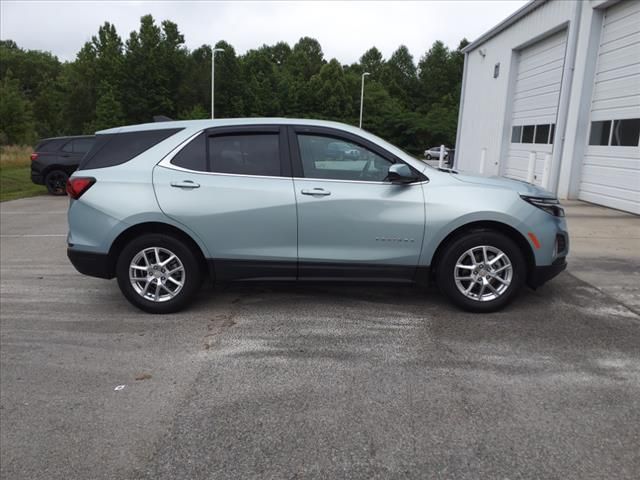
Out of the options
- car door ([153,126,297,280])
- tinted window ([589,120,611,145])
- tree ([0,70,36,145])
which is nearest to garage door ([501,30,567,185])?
tinted window ([589,120,611,145])

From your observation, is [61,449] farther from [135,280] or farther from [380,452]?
[135,280]

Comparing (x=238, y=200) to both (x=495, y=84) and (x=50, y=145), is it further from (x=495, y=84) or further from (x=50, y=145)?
(x=495, y=84)

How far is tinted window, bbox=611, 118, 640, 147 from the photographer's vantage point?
10.8 m

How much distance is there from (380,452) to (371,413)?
0.41 m

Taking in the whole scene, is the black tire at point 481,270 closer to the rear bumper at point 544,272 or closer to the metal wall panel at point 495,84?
the rear bumper at point 544,272

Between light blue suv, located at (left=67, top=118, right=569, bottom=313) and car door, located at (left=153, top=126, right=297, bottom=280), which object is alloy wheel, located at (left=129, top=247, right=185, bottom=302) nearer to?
light blue suv, located at (left=67, top=118, right=569, bottom=313)

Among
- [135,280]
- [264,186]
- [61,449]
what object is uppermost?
[264,186]

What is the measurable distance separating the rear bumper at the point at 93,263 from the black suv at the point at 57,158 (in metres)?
12.1

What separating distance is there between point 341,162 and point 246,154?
87 centimetres

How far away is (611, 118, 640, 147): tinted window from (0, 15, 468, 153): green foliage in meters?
48.1

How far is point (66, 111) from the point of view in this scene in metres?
62.6

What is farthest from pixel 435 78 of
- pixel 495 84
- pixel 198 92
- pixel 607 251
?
pixel 607 251

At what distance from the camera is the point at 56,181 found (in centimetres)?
1655

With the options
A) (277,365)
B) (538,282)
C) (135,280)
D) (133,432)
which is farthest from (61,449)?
(538,282)
